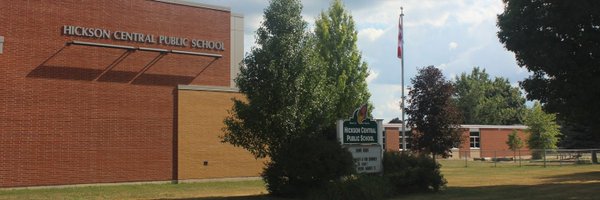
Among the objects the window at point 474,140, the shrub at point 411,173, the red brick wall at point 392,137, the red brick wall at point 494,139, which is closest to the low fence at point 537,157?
the window at point 474,140

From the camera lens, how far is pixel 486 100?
9744cm

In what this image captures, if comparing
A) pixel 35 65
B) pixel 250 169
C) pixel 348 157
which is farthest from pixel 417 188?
pixel 35 65

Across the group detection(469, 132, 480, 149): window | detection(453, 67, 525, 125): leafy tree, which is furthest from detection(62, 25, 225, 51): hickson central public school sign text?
detection(453, 67, 525, 125): leafy tree

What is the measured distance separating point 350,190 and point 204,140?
1196cm

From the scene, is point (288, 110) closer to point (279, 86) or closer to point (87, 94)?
point (279, 86)

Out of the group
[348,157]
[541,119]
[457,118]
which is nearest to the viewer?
[348,157]

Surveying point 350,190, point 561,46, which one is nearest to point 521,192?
point 561,46

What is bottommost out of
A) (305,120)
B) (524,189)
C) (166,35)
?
(524,189)

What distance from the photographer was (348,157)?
1903 cm

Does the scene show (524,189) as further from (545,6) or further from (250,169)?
(250,169)

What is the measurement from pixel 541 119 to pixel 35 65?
4427cm

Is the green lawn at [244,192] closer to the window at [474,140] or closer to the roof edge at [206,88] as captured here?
the roof edge at [206,88]

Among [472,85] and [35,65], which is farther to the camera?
[472,85]

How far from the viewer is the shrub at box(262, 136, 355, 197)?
18.4m
